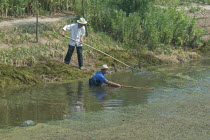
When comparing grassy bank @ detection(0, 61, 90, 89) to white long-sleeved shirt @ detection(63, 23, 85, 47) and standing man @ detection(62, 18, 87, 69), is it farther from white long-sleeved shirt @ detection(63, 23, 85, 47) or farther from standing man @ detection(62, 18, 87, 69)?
white long-sleeved shirt @ detection(63, 23, 85, 47)

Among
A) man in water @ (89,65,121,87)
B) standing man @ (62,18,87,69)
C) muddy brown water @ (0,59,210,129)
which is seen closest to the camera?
muddy brown water @ (0,59,210,129)

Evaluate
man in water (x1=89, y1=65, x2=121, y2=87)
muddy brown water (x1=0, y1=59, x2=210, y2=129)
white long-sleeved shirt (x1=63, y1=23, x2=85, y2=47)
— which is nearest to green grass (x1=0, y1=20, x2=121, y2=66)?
white long-sleeved shirt (x1=63, y1=23, x2=85, y2=47)

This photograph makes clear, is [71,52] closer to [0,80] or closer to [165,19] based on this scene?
[0,80]

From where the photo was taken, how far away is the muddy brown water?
11.2 m

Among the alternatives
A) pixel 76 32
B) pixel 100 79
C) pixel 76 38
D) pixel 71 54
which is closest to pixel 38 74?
pixel 71 54

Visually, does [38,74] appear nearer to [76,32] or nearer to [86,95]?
[76,32]

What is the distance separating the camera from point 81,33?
17656 mm

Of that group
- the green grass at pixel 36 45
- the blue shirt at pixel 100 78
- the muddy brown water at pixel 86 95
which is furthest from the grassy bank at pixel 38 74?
the blue shirt at pixel 100 78

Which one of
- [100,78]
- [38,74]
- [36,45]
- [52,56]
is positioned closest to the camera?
[100,78]

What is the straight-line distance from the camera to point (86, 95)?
13891 millimetres

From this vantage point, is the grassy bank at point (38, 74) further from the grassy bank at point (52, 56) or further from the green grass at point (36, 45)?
the green grass at point (36, 45)

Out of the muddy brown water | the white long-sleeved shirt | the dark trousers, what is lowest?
the muddy brown water

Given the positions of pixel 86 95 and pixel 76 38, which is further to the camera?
pixel 76 38

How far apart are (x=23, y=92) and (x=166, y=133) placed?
648 centimetres
